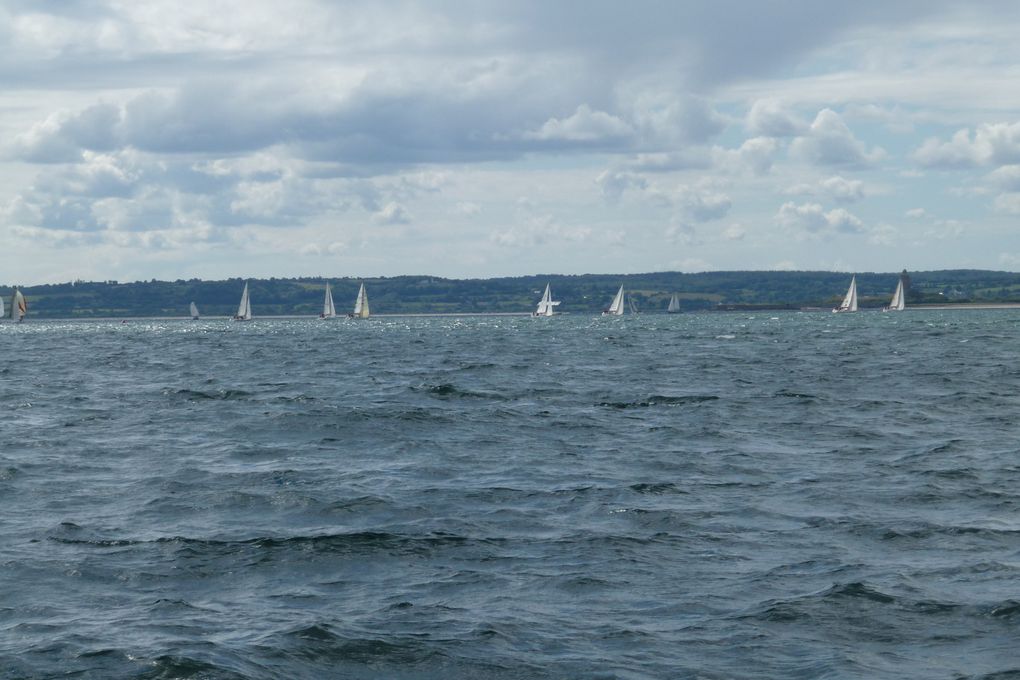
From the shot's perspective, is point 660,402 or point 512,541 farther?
point 660,402

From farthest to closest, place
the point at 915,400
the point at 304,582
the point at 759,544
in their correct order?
the point at 915,400, the point at 759,544, the point at 304,582

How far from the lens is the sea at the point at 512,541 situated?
14656 millimetres

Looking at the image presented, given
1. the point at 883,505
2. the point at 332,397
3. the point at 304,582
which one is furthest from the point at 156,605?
the point at 332,397

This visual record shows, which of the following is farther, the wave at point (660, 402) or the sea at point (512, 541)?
the wave at point (660, 402)

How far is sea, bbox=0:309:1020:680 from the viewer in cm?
1466

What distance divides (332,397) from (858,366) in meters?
33.5

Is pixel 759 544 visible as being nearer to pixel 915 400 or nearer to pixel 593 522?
pixel 593 522

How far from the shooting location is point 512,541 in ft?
67.2

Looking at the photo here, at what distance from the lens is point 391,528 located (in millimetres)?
21656

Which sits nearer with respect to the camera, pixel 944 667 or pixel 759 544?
pixel 944 667

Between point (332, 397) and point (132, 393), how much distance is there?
10.7m

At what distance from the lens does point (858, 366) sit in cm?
6831

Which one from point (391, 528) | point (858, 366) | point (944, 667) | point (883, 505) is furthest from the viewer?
point (858, 366)

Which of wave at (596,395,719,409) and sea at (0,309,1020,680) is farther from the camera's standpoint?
wave at (596,395,719,409)
